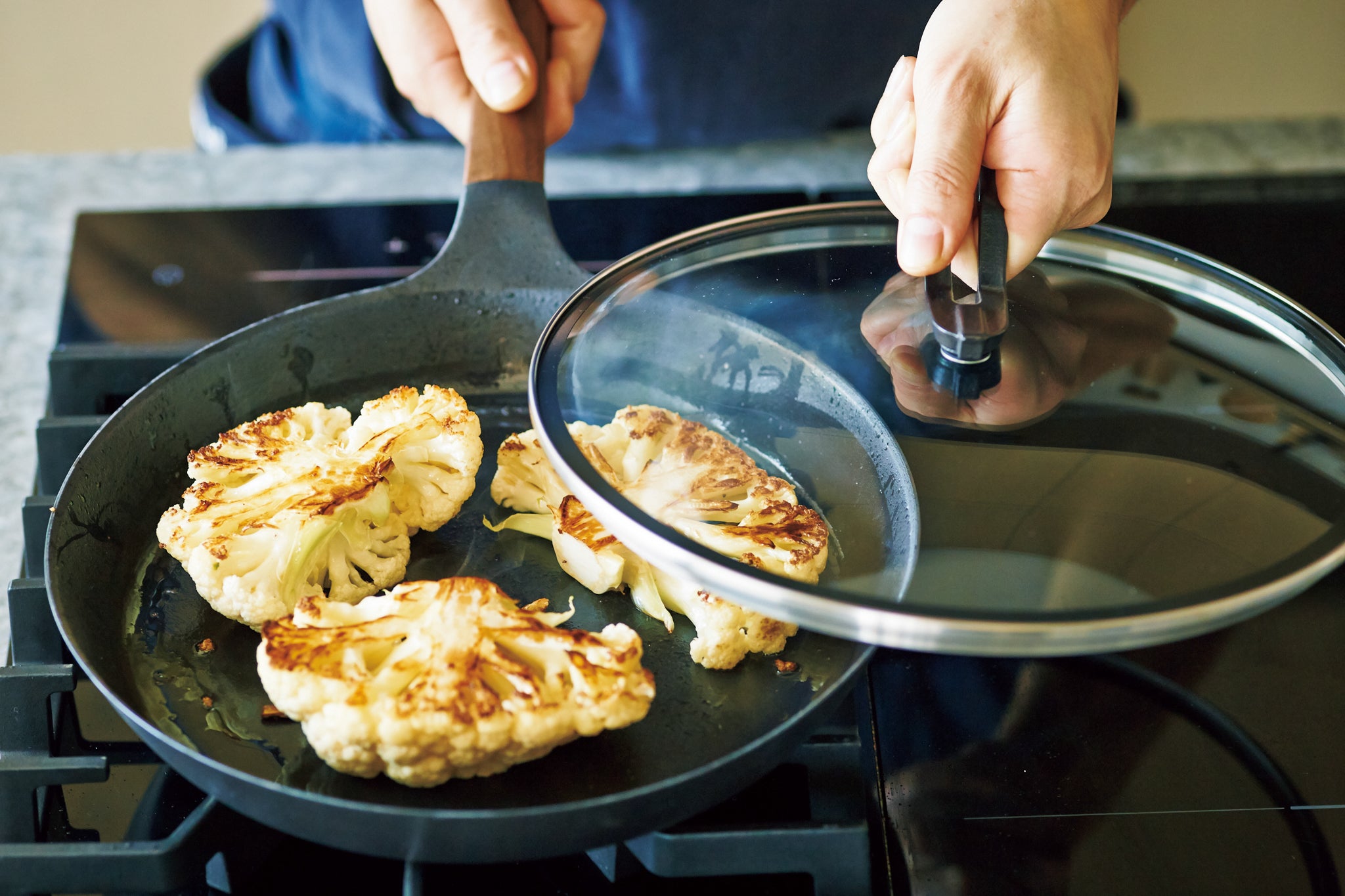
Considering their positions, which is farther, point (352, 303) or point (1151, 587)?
point (352, 303)

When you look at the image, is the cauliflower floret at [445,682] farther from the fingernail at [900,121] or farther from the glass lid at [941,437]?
the fingernail at [900,121]

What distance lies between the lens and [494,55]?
1.16 meters

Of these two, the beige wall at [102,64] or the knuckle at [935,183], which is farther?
the beige wall at [102,64]

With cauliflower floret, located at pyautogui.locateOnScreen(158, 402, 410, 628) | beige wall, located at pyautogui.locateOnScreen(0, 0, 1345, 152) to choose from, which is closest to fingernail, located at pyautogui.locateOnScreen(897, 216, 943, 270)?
cauliflower floret, located at pyautogui.locateOnScreen(158, 402, 410, 628)

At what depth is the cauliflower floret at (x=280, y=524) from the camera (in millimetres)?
812

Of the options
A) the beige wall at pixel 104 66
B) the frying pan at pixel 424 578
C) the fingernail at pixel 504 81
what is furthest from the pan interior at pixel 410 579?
the beige wall at pixel 104 66

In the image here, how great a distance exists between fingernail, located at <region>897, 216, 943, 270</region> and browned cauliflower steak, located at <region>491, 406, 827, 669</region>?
202 millimetres

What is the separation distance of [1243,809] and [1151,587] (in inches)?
10.6

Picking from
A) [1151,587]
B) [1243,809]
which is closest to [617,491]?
[1151,587]

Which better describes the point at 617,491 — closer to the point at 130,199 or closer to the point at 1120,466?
the point at 1120,466

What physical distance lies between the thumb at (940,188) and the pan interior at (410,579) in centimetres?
30

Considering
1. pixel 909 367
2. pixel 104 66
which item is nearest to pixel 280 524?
pixel 909 367

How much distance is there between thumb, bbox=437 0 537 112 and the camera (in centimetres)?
115

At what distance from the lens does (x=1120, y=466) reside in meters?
0.75
